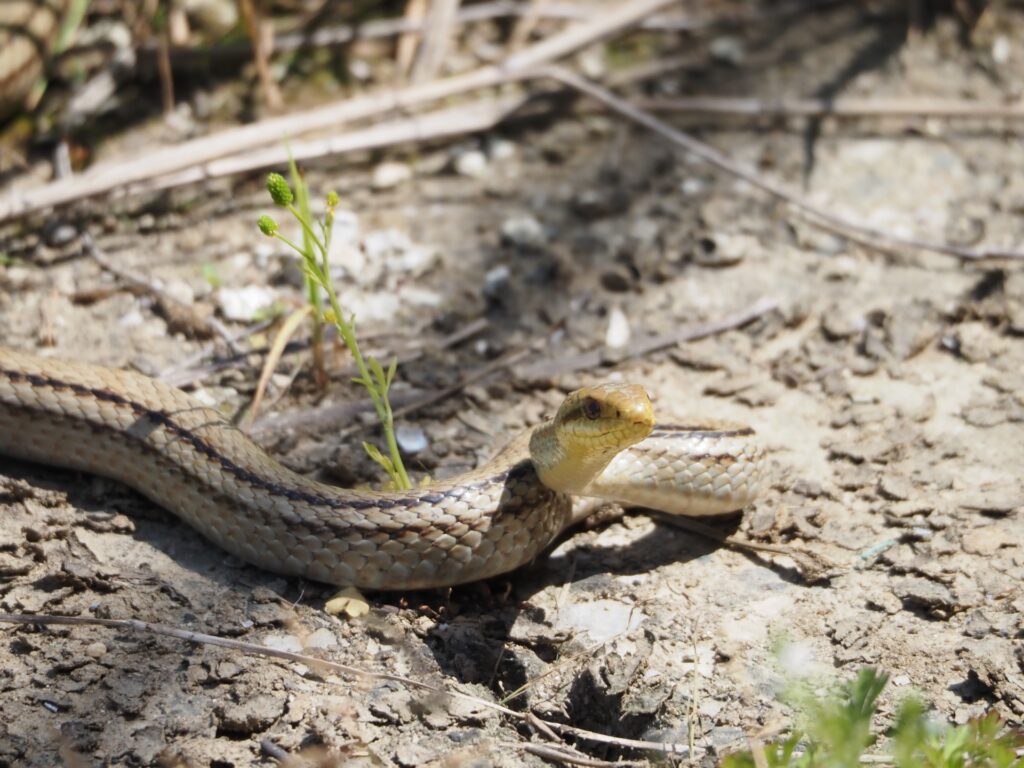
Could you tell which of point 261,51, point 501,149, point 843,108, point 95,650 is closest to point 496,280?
point 501,149

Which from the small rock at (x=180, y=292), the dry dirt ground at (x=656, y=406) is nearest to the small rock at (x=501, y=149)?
the dry dirt ground at (x=656, y=406)

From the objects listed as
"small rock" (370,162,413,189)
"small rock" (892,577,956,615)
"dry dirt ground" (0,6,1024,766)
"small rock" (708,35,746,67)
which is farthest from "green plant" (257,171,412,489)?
"small rock" (708,35,746,67)

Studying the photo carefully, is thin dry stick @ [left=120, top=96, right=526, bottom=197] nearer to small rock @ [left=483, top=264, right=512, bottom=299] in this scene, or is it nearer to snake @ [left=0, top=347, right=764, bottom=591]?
small rock @ [left=483, top=264, right=512, bottom=299]

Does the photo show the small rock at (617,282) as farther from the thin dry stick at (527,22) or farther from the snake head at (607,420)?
the thin dry stick at (527,22)

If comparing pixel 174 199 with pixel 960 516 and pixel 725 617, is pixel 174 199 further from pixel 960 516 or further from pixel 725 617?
pixel 960 516

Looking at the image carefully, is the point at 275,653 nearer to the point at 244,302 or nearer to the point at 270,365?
the point at 270,365
